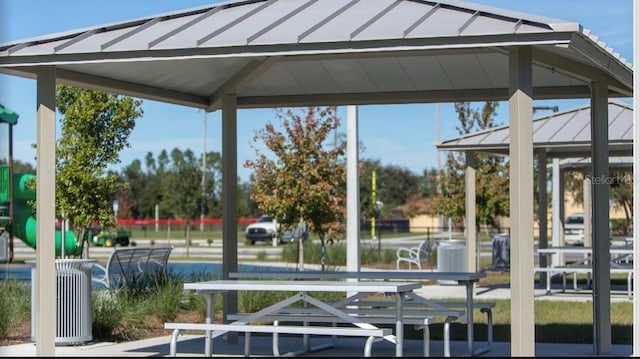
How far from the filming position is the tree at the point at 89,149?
1450 cm

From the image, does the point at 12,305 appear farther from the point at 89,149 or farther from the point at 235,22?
the point at 235,22

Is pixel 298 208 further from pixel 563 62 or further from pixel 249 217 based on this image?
pixel 249 217

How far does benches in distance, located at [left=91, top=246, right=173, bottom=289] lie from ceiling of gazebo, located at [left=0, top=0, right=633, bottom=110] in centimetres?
304

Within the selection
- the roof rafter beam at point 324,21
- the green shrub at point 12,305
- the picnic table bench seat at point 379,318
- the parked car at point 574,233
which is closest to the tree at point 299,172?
the green shrub at point 12,305

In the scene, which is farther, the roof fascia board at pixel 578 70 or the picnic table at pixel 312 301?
the roof fascia board at pixel 578 70

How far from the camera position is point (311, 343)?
42.2ft

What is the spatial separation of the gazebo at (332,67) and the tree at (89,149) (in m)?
2.09

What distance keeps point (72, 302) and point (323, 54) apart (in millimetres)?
4744

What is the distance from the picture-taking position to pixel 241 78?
1261 cm

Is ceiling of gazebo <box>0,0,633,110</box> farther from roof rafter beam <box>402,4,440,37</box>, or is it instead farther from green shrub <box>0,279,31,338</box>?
green shrub <box>0,279,31,338</box>

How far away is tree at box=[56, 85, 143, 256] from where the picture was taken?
14500 millimetres

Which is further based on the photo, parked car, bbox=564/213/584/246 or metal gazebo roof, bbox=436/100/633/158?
parked car, bbox=564/213/584/246

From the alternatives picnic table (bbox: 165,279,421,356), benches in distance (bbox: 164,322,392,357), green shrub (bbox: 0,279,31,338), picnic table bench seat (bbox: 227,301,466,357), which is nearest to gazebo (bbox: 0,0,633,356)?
benches in distance (bbox: 164,322,392,357)

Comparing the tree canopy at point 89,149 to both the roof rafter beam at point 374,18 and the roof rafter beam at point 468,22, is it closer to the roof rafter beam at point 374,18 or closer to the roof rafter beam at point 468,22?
the roof rafter beam at point 374,18
